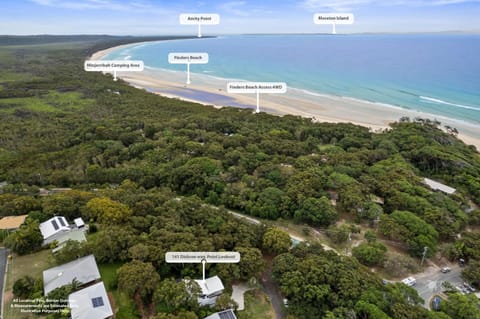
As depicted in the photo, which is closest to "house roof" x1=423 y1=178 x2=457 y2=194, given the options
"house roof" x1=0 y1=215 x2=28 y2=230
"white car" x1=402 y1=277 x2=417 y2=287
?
"white car" x1=402 y1=277 x2=417 y2=287

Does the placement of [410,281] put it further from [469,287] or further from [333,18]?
[333,18]

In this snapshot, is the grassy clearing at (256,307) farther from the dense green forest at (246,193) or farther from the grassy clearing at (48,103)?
the grassy clearing at (48,103)

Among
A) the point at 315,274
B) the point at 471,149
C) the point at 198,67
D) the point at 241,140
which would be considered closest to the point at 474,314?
the point at 315,274

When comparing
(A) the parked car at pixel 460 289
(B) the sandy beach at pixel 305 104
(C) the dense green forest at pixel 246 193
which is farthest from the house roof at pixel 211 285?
(B) the sandy beach at pixel 305 104

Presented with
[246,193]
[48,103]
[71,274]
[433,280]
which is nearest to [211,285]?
[71,274]

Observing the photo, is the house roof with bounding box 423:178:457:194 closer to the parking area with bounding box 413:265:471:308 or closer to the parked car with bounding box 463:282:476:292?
the parking area with bounding box 413:265:471:308

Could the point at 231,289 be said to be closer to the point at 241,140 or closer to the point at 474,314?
the point at 474,314
